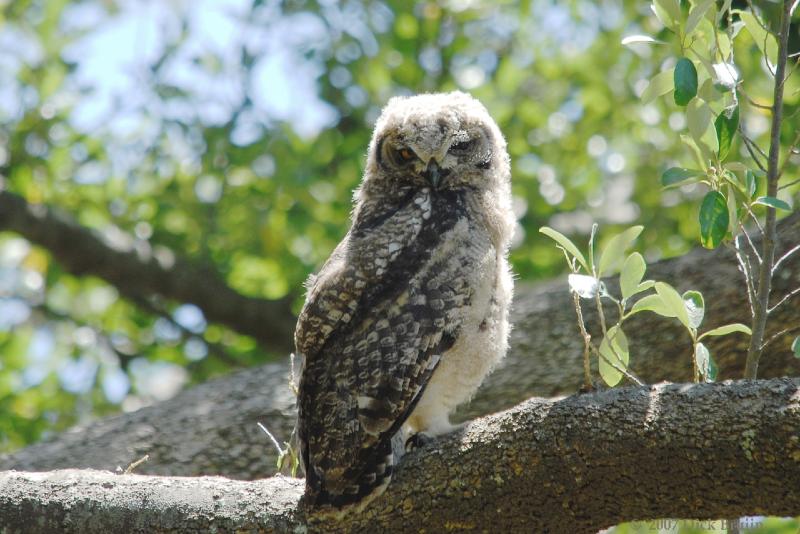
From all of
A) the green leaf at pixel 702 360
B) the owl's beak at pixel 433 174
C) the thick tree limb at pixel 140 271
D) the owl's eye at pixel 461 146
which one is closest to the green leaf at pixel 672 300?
the green leaf at pixel 702 360

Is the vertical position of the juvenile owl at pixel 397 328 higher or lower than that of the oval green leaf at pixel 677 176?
lower

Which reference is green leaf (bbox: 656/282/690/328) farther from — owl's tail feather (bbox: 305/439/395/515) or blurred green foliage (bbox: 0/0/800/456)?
blurred green foliage (bbox: 0/0/800/456)

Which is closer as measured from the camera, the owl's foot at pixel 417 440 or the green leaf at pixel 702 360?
the green leaf at pixel 702 360

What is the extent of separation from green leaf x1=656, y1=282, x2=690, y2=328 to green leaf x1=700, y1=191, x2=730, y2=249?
15cm

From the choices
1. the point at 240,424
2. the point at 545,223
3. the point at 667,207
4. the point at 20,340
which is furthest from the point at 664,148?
the point at 20,340

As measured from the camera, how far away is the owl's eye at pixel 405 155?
373 centimetres

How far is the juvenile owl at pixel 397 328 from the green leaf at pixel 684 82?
950 millimetres

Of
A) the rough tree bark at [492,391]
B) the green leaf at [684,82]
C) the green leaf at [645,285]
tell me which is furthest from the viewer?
the rough tree bark at [492,391]

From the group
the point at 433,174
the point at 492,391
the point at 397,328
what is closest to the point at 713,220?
the point at 397,328

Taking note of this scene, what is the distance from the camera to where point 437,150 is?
3.64 m

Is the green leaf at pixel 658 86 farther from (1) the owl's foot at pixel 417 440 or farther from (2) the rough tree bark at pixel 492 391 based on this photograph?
(2) the rough tree bark at pixel 492 391

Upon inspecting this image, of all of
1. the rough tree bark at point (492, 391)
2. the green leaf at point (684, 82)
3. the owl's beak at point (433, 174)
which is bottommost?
the rough tree bark at point (492, 391)

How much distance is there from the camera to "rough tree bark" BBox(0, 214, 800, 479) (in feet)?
13.9

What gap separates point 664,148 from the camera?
7.18 metres
